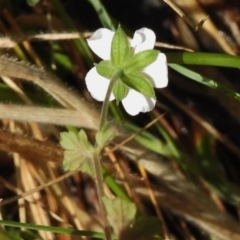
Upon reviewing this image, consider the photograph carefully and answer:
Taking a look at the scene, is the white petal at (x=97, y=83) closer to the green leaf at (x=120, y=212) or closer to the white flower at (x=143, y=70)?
the white flower at (x=143, y=70)

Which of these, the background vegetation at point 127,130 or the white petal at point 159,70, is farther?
the background vegetation at point 127,130

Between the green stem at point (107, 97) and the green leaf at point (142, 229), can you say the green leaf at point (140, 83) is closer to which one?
the green stem at point (107, 97)

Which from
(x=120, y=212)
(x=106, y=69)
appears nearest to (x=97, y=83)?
(x=106, y=69)

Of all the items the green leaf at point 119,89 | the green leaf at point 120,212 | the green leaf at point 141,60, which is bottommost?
the green leaf at point 120,212

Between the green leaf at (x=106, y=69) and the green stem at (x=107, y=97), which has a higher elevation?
the green leaf at (x=106, y=69)

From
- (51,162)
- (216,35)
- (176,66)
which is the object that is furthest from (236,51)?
(51,162)

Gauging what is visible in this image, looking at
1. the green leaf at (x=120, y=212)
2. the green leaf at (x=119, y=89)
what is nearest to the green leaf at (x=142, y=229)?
the green leaf at (x=120, y=212)
